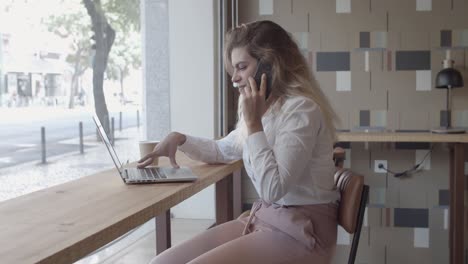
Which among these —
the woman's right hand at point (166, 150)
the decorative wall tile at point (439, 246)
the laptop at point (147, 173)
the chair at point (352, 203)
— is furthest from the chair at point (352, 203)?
the decorative wall tile at point (439, 246)

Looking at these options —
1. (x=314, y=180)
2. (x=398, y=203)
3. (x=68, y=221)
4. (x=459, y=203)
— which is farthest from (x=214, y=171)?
(x=398, y=203)

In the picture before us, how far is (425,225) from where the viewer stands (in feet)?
11.2

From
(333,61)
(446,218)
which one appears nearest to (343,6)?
(333,61)

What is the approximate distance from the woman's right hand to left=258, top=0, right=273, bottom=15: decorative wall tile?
5.89ft

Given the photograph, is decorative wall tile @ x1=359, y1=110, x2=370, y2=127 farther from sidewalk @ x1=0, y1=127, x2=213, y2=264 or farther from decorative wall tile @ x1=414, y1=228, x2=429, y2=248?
sidewalk @ x1=0, y1=127, x2=213, y2=264

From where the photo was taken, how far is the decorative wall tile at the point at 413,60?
10.7 feet

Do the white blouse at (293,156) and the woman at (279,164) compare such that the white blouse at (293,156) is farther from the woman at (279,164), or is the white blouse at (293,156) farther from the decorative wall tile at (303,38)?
the decorative wall tile at (303,38)

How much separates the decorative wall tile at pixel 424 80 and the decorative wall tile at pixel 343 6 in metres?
0.58

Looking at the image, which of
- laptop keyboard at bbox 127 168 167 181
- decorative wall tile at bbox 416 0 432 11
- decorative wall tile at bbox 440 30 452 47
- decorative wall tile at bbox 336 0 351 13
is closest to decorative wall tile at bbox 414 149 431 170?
decorative wall tile at bbox 440 30 452 47

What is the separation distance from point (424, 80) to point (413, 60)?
0.14m

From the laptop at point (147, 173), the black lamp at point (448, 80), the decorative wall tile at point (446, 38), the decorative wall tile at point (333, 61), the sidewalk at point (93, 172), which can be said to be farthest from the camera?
the decorative wall tile at point (333, 61)

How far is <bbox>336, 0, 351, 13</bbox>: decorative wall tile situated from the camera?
3.31 meters

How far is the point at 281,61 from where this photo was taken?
1564mm

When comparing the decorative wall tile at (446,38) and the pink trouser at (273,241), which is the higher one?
the decorative wall tile at (446,38)
